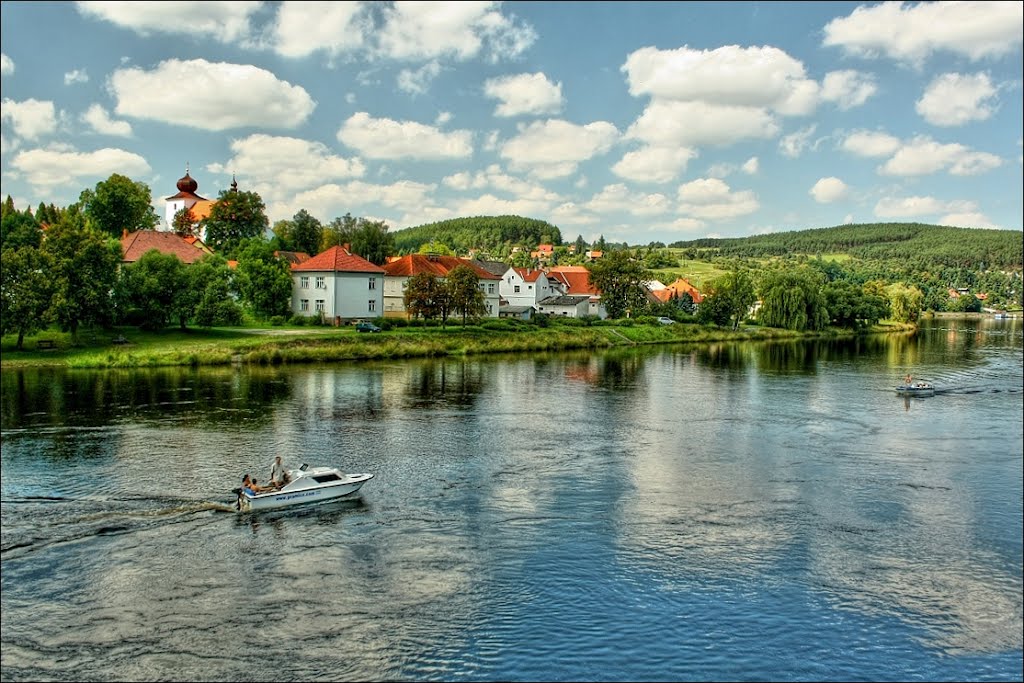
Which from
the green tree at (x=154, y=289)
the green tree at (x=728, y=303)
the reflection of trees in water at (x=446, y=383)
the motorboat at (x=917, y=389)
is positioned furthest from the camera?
the green tree at (x=728, y=303)

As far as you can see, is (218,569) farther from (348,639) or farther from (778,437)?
(778,437)

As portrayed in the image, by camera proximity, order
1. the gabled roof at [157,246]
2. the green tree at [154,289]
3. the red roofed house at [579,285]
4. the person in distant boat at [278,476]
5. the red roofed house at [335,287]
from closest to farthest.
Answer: the person in distant boat at [278,476] < the green tree at [154,289] < the gabled roof at [157,246] < the red roofed house at [335,287] < the red roofed house at [579,285]

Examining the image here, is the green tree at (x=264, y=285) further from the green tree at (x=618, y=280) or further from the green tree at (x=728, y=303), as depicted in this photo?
the green tree at (x=728, y=303)

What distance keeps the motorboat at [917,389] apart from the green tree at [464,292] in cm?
4550

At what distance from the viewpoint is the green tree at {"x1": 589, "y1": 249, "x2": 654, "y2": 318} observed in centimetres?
11244

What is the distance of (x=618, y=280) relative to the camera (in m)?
113

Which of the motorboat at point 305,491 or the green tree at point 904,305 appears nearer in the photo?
the motorboat at point 305,491

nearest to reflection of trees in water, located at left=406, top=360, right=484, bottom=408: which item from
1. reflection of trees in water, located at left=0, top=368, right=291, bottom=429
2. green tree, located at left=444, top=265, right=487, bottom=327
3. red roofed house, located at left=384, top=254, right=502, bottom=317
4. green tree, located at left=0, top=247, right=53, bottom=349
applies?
reflection of trees in water, located at left=0, top=368, right=291, bottom=429

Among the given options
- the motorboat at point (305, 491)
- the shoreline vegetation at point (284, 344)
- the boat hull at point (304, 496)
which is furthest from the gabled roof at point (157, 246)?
the boat hull at point (304, 496)

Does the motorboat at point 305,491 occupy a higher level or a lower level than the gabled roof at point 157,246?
lower

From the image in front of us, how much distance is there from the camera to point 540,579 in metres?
21.9

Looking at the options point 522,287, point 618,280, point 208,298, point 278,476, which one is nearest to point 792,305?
point 618,280

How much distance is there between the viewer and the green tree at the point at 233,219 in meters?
108

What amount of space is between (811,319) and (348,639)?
117 metres
